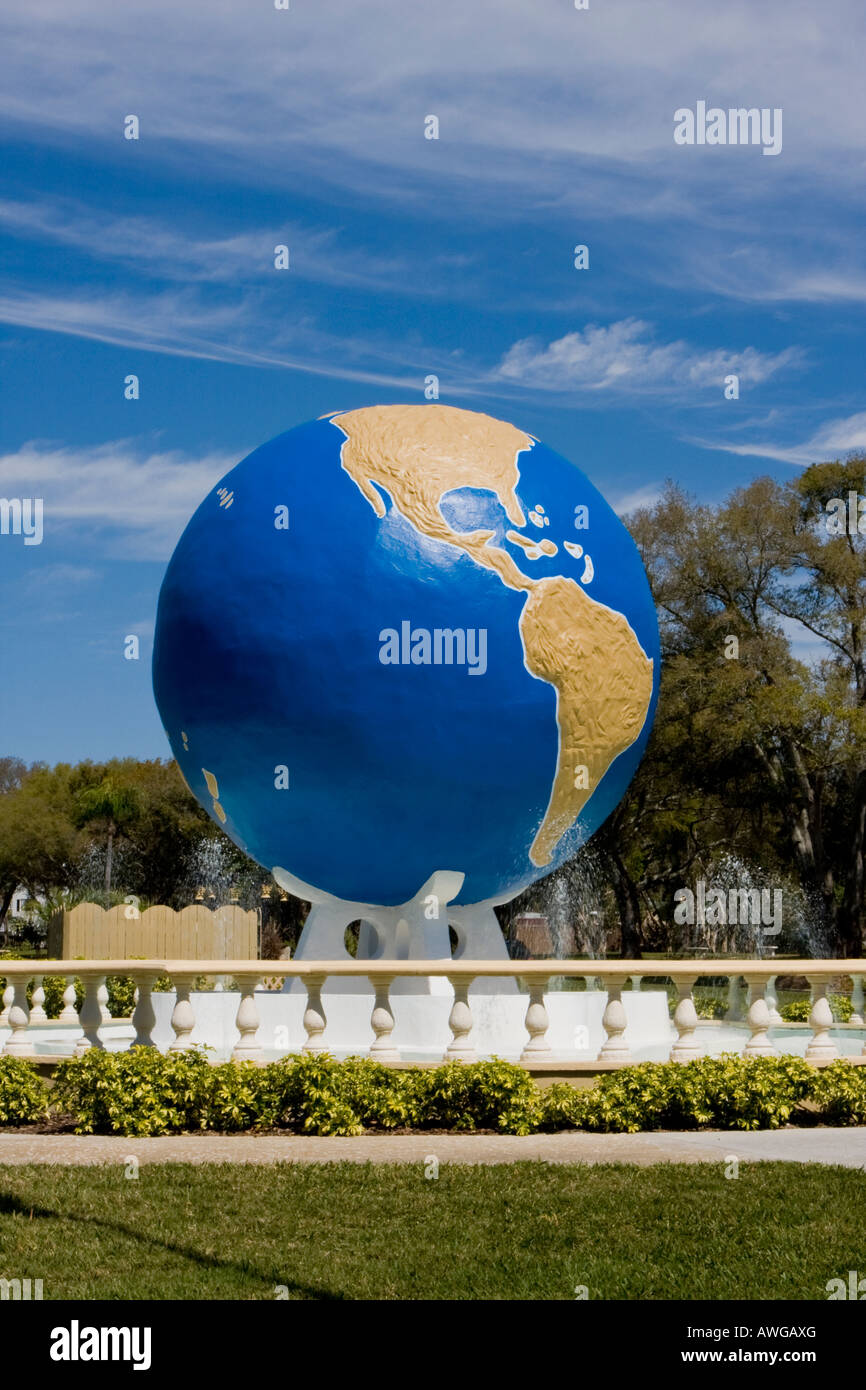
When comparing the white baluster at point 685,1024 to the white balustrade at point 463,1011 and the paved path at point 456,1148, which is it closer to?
the white balustrade at point 463,1011

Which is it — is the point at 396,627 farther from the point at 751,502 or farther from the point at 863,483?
the point at 863,483

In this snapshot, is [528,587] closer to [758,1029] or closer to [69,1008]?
[758,1029]

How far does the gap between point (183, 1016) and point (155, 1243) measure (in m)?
4.71

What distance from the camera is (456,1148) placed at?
1000 cm

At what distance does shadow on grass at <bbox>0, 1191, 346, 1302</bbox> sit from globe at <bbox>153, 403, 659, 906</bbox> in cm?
646

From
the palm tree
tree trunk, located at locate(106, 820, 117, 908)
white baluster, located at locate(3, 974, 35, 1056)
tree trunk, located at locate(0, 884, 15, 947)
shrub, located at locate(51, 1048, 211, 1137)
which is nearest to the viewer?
shrub, located at locate(51, 1048, 211, 1137)

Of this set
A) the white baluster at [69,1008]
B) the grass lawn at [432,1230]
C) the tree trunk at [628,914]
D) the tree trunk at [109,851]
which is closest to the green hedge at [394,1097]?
the grass lawn at [432,1230]

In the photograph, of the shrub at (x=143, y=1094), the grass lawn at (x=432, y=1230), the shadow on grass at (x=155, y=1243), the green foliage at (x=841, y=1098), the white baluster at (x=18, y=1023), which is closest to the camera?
the shadow on grass at (x=155, y=1243)

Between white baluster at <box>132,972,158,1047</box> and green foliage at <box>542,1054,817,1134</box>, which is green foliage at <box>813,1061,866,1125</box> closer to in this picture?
green foliage at <box>542,1054,817,1134</box>

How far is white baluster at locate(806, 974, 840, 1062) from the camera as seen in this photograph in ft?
40.5

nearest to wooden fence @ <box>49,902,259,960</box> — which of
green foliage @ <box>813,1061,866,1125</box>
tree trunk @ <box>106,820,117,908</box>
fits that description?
green foliage @ <box>813,1061,866,1125</box>

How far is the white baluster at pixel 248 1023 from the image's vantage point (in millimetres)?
11805

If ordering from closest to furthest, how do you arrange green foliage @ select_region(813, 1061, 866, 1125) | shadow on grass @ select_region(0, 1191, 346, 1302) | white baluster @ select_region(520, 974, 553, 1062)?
shadow on grass @ select_region(0, 1191, 346, 1302) → green foliage @ select_region(813, 1061, 866, 1125) → white baluster @ select_region(520, 974, 553, 1062)

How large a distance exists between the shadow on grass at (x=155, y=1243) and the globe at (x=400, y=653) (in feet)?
21.2
